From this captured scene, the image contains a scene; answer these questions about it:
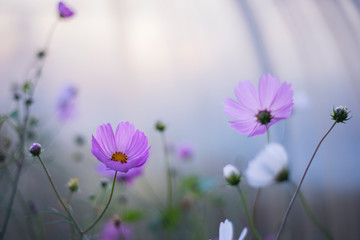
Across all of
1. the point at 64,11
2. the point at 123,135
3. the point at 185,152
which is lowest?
the point at 185,152

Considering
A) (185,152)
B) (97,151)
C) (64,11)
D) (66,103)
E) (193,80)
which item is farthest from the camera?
(193,80)

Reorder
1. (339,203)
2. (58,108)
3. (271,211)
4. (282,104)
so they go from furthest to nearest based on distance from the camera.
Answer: (271,211) → (339,203) → (58,108) → (282,104)

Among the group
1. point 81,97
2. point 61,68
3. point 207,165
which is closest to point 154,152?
point 207,165

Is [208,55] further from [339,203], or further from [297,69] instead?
[339,203]

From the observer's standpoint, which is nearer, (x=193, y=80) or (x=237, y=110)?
(x=237, y=110)

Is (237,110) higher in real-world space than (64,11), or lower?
lower

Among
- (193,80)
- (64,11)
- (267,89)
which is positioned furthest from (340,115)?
(193,80)

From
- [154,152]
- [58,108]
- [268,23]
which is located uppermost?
[268,23]

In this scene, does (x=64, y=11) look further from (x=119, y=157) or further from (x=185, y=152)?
(x=185, y=152)
